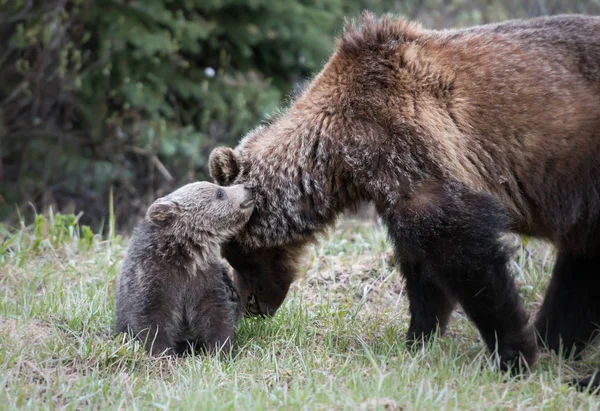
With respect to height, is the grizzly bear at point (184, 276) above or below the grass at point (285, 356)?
above

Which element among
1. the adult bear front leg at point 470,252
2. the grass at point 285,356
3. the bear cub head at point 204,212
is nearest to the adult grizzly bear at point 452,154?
the adult bear front leg at point 470,252

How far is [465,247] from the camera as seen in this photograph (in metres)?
4.51

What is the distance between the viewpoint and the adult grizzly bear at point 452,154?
4.60m

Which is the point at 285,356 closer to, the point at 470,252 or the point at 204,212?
the point at 204,212

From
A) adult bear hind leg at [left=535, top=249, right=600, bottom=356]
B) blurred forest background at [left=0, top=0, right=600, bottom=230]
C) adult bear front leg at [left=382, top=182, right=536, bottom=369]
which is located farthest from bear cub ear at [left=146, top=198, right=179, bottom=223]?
blurred forest background at [left=0, top=0, right=600, bottom=230]

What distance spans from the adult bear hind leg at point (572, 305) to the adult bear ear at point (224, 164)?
7.19 feet

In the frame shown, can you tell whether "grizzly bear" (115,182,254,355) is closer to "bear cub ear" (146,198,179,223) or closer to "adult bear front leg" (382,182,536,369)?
"bear cub ear" (146,198,179,223)

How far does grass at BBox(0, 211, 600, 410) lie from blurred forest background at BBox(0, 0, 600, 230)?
3.24 metres

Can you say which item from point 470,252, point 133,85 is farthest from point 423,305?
point 133,85

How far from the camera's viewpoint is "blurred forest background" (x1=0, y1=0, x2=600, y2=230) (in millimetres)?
9547

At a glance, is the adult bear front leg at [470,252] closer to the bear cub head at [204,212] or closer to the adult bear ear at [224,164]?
the bear cub head at [204,212]

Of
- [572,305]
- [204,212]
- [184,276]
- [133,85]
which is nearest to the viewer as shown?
[184,276]

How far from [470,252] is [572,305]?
4.29ft

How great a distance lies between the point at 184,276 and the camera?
5176mm
